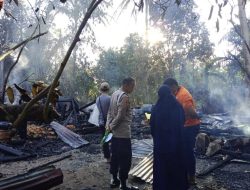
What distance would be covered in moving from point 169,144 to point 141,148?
5.27 m

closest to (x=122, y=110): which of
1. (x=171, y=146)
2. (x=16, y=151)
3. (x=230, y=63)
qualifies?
(x=171, y=146)

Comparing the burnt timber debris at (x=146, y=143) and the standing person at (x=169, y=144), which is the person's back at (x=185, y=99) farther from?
the burnt timber debris at (x=146, y=143)

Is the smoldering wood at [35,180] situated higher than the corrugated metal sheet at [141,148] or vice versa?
the smoldering wood at [35,180]

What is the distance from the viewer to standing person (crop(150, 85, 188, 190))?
4.68 m

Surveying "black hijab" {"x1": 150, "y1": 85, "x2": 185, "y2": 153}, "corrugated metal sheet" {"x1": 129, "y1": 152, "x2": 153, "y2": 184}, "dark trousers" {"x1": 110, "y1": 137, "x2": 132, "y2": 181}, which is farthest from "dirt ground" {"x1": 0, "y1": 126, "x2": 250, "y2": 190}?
"black hijab" {"x1": 150, "y1": 85, "x2": 185, "y2": 153}

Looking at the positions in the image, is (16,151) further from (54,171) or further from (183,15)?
(183,15)

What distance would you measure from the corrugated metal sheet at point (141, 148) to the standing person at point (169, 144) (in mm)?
4037

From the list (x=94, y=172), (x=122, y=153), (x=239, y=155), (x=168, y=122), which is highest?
(x=168, y=122)

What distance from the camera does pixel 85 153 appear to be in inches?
372

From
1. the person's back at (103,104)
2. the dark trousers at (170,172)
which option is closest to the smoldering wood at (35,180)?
the dark trousers at (170,172)

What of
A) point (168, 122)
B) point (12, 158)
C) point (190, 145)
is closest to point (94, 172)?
point (190, 145)

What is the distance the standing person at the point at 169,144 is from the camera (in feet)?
15.3

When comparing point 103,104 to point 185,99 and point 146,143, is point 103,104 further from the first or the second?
point 146,143

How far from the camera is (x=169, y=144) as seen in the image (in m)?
4.67
